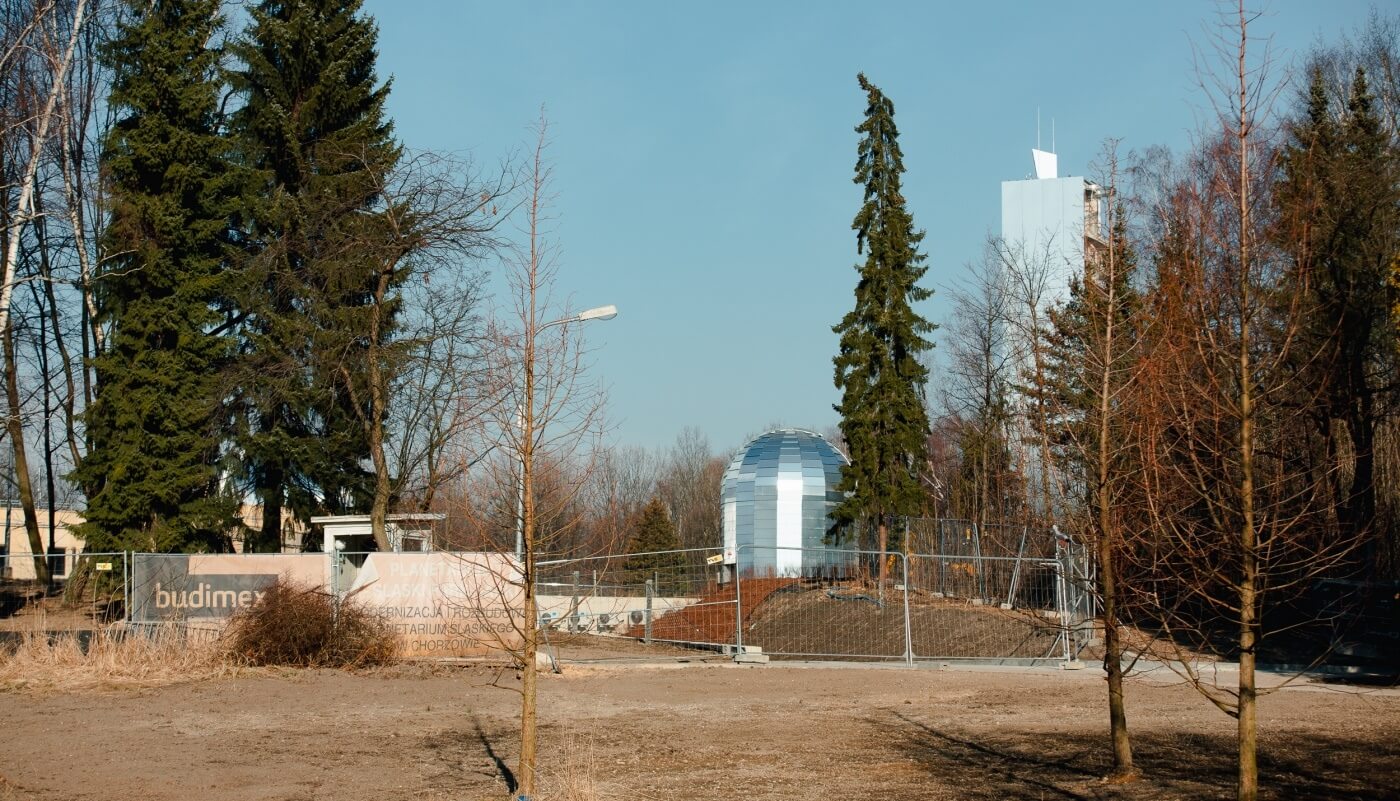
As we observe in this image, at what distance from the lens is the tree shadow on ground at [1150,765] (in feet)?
31.6

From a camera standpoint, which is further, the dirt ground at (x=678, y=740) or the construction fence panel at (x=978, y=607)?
the construction fence panel at (x=978, y=607)

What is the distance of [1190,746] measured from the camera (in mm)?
12180

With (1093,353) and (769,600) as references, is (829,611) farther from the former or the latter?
(1093,353)

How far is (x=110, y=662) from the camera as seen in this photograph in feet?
56.7

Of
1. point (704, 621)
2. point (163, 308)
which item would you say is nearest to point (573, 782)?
point (704, 621)

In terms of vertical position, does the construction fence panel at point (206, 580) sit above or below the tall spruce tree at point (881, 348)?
below

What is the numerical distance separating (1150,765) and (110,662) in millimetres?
13753

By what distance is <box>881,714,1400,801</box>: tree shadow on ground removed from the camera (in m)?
9.64

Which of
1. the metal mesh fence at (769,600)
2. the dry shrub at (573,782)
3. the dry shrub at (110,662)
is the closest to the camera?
the dry shrub at (573,782)

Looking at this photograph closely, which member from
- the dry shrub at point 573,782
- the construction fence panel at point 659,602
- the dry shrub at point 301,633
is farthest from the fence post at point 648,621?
the dry shrub at point 573,782

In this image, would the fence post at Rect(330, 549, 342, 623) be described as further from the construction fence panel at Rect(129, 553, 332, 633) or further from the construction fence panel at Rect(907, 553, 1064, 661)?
the construction fence panel at Rect(907, 553, 1064, 661)

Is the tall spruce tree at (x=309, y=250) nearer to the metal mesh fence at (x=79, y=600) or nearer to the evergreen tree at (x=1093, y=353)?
the metal mesh fence at (x=79, y=600)

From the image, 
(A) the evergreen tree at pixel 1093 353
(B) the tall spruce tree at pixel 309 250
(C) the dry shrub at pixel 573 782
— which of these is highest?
(B) the tall spruce tree at pixel 309 250

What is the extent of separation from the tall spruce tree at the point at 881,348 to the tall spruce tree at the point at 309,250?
1357 centimetres
